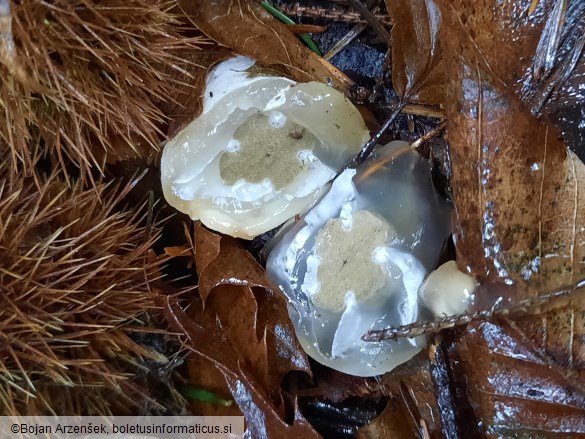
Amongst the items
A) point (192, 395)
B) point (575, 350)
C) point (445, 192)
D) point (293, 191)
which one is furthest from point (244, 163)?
point (575, 350)

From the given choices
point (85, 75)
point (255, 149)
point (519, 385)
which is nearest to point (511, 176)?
point (519, 385)

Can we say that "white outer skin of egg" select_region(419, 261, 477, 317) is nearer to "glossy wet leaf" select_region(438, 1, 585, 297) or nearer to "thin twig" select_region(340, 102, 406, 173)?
"glossy wet leaf" select_region(438, 1, 585, 297)

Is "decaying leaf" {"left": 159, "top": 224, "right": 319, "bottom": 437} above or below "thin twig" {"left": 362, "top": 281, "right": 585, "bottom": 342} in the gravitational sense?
below

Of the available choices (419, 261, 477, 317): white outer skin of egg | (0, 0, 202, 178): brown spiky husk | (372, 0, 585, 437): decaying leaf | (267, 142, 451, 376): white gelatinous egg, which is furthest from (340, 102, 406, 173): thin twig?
(0, 0, 202, 178): brown spiky husk

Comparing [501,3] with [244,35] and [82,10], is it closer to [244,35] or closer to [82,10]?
[244,35]

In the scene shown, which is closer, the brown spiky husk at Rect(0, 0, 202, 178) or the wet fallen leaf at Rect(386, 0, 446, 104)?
the brown spiky husk at Rect(0, 0, 202, 178)

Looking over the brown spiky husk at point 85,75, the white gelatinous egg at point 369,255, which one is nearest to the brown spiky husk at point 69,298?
the brown spiky husk at point 85,75

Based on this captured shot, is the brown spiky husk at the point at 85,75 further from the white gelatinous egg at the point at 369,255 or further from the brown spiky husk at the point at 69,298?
the white gelatinous egg at the point at 369,255
